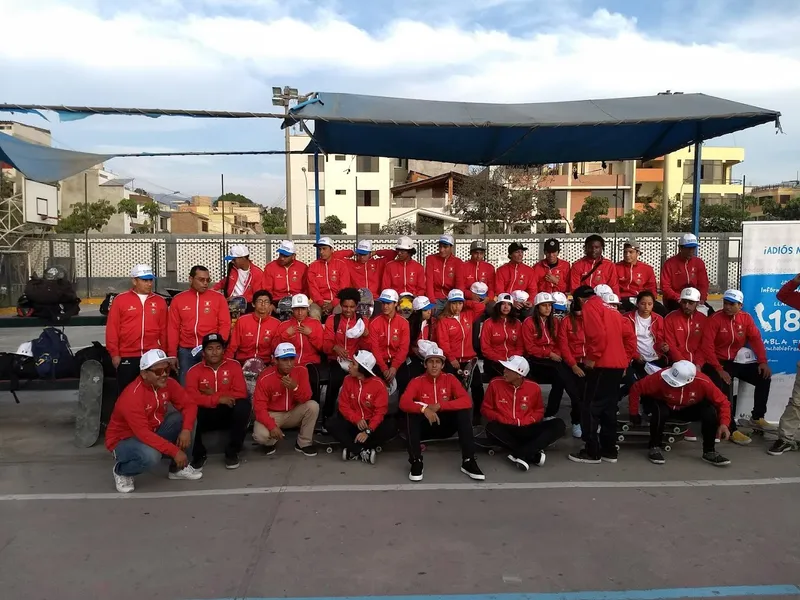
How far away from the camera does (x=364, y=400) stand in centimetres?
591

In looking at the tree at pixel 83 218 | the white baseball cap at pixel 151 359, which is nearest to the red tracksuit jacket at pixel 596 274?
the white baseball cap at pixel 151 359

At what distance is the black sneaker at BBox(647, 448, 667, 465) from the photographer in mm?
5703

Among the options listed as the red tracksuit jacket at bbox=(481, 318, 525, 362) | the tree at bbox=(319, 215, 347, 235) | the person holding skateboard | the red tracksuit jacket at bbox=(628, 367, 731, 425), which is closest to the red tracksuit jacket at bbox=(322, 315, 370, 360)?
the person holding skateboard

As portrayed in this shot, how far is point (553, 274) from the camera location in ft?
26.6

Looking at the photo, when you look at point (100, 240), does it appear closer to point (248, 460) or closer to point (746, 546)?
point (248, 460)

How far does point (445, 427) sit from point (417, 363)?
3.04 feet

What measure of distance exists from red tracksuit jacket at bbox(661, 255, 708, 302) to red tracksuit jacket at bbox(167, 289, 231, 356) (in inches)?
208

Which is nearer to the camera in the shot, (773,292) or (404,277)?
(773,292)

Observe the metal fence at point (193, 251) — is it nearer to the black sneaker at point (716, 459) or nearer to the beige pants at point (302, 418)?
the beige pants at point (302, 418)

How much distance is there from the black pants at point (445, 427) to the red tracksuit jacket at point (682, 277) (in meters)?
3.50

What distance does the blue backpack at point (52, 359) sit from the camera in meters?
6.59

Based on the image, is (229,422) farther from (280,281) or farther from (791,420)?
(791,420)

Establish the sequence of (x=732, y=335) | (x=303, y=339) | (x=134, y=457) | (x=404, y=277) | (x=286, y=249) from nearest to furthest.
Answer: (x=134, y=457)
(x=732, y=335)
(x=303, y=339)
(x=286, y=249)
(x=404, y=277)

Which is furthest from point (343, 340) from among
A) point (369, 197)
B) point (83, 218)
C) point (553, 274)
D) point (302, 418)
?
point (369, 197)
